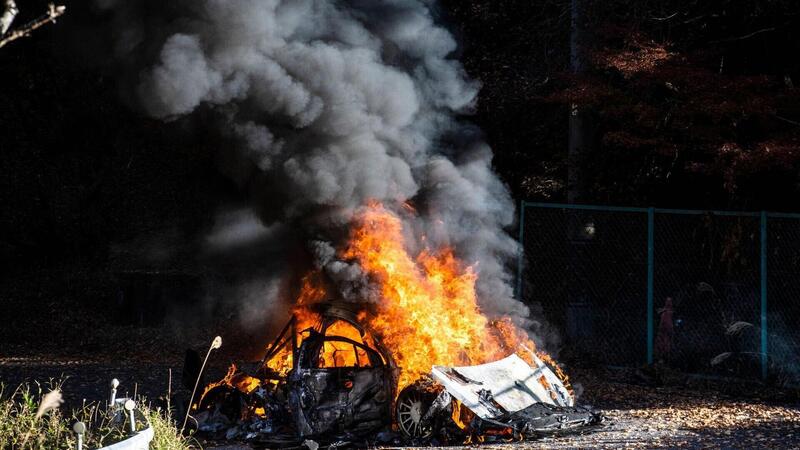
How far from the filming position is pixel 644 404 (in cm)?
1137

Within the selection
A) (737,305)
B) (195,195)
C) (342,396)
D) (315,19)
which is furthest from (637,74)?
(195,195)

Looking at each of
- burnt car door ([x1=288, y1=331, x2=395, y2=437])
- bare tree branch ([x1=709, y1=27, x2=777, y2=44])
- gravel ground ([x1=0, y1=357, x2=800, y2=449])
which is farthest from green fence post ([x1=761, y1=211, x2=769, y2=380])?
burnt car door ([x1=288, y1=331, x2=395, y2=437])

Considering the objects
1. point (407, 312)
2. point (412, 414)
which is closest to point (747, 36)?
point (407, 312)

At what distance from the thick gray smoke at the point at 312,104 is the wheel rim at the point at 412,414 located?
1.24 metres

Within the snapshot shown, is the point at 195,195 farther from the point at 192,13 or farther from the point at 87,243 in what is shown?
the point at 192,13

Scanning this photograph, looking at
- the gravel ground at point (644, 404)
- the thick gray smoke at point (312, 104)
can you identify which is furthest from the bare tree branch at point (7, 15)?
the gravel ground at point (644, 404)

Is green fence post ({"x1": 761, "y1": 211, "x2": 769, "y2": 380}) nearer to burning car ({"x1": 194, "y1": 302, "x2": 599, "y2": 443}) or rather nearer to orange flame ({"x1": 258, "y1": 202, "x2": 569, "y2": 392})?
orange flame ({"x1": 258, "y1": 202, "x2": 569, "y2": 392})

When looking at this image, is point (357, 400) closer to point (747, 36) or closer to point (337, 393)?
point (337, 393)

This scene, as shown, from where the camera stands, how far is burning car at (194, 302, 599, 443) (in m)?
8.96

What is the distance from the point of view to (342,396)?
356 inches

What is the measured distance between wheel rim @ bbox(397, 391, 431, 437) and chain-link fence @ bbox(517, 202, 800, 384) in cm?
535

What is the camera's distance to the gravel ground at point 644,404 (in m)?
9.17

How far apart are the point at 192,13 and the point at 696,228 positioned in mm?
8719

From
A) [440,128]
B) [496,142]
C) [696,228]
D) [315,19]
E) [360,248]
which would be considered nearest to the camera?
[360,248]
